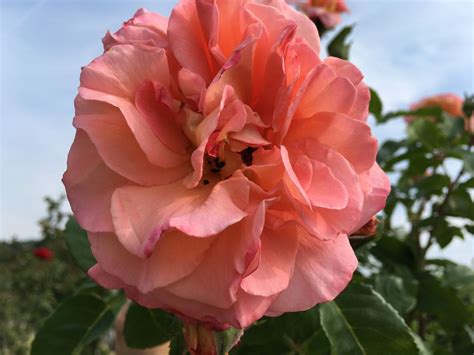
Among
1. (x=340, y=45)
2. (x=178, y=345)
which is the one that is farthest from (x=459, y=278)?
(x=178, y=345)

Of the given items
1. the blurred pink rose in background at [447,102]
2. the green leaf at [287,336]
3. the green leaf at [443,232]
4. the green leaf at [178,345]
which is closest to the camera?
the green leaf at [178,345]

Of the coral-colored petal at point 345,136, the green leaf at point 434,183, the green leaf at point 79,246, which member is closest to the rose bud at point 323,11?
the green leaf at point 434,183

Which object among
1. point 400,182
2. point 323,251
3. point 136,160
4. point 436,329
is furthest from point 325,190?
point 436,329

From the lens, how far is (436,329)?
1213 millimetres

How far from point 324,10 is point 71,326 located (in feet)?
3.13

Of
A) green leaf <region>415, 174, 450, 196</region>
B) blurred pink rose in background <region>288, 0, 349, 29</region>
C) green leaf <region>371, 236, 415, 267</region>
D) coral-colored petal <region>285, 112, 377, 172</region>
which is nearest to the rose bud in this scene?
blurred pink rose in background <region>288, 0, 349, 29</region>

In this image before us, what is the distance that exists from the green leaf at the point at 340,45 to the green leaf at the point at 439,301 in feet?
1.39

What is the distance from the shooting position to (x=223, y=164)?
0.44 metres

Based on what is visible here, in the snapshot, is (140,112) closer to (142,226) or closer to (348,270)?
(142,226)

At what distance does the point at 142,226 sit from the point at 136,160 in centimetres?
7

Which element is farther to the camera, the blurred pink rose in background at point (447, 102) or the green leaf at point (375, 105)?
the blurred pink rose in background at point (447, 102)

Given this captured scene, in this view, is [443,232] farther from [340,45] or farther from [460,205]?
[340,45]

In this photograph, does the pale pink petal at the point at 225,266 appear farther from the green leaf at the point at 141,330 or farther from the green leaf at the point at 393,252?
the green leaf at the point at 393,252

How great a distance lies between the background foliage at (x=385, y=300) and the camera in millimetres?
578
